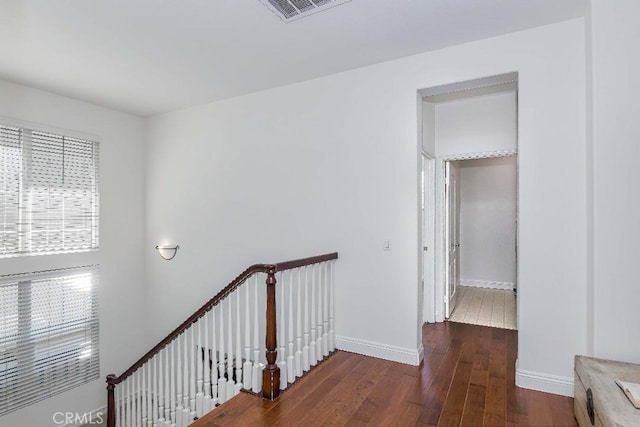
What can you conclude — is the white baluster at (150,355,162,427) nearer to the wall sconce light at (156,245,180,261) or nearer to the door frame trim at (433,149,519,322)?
the wall sconce light at (156,245,180,261)

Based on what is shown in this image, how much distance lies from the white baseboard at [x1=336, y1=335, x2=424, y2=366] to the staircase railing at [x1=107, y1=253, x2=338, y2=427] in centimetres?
13

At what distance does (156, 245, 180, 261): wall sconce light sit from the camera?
15.6 ft

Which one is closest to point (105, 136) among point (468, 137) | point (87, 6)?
point (87, 6)

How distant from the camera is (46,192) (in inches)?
161

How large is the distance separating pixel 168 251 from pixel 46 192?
1.55 meters

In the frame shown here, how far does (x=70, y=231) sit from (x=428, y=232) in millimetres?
4470

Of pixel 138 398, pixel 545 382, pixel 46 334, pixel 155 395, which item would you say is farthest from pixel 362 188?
pixel 46 334

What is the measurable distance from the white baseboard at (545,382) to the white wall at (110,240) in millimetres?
4755

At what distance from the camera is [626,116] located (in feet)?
7.13

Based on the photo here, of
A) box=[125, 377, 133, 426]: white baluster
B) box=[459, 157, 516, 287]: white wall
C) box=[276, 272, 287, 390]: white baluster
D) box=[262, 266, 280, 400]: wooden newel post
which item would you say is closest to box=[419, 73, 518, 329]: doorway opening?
box=[459, 157, 516, 287]: white wall

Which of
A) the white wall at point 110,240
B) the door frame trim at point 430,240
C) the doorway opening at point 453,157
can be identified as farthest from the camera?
the door frame trim at point 430,240

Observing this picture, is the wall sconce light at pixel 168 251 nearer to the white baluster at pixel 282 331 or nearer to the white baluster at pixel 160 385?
the white baluster at pixel 160 385

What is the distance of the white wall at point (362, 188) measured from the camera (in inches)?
101

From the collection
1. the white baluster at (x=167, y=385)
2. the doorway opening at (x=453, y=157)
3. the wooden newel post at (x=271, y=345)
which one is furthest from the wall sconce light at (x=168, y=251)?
the doorway opening at (x=453, y=157)
